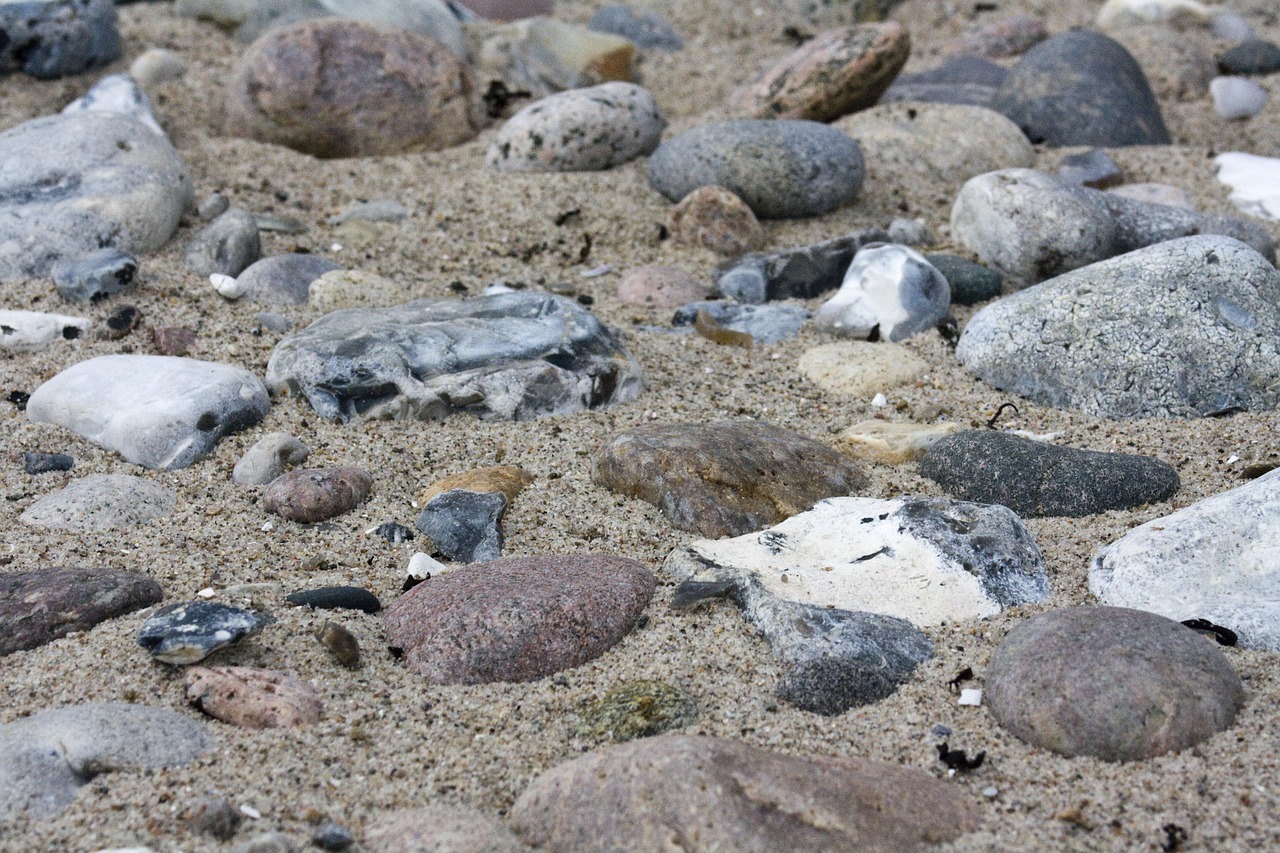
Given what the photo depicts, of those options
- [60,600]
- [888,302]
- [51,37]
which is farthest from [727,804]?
[51,37]

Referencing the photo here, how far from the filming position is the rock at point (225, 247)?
15.0 feet

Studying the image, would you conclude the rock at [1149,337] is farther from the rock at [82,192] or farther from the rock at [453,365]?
the rock at [82,192]

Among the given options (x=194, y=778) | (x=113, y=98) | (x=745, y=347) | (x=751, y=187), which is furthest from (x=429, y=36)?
(x=194, y=778)

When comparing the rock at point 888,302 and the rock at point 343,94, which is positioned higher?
the rock at point 343,94

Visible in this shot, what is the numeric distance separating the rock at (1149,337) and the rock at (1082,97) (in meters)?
2.38

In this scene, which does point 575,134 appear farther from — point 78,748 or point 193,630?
point 78,748

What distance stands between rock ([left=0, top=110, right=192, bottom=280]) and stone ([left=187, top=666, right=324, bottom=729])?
277cm

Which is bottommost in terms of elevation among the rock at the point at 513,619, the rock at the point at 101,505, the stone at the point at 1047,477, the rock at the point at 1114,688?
the stone at the point at 1047,477

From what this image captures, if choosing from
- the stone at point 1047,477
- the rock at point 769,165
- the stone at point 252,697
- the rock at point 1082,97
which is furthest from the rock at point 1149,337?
the stone at point 252,697

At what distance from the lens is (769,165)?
5.34 m

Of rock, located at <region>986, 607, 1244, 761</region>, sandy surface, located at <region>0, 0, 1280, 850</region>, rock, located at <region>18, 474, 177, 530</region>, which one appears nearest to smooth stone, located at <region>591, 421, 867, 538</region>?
sandy surface, located at <region>0, 0, 1280, 850</region>

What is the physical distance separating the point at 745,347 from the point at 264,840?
282 centimetres

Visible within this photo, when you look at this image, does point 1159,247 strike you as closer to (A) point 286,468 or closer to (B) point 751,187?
(B) point 751,187

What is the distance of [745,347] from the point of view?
14.3 feet
